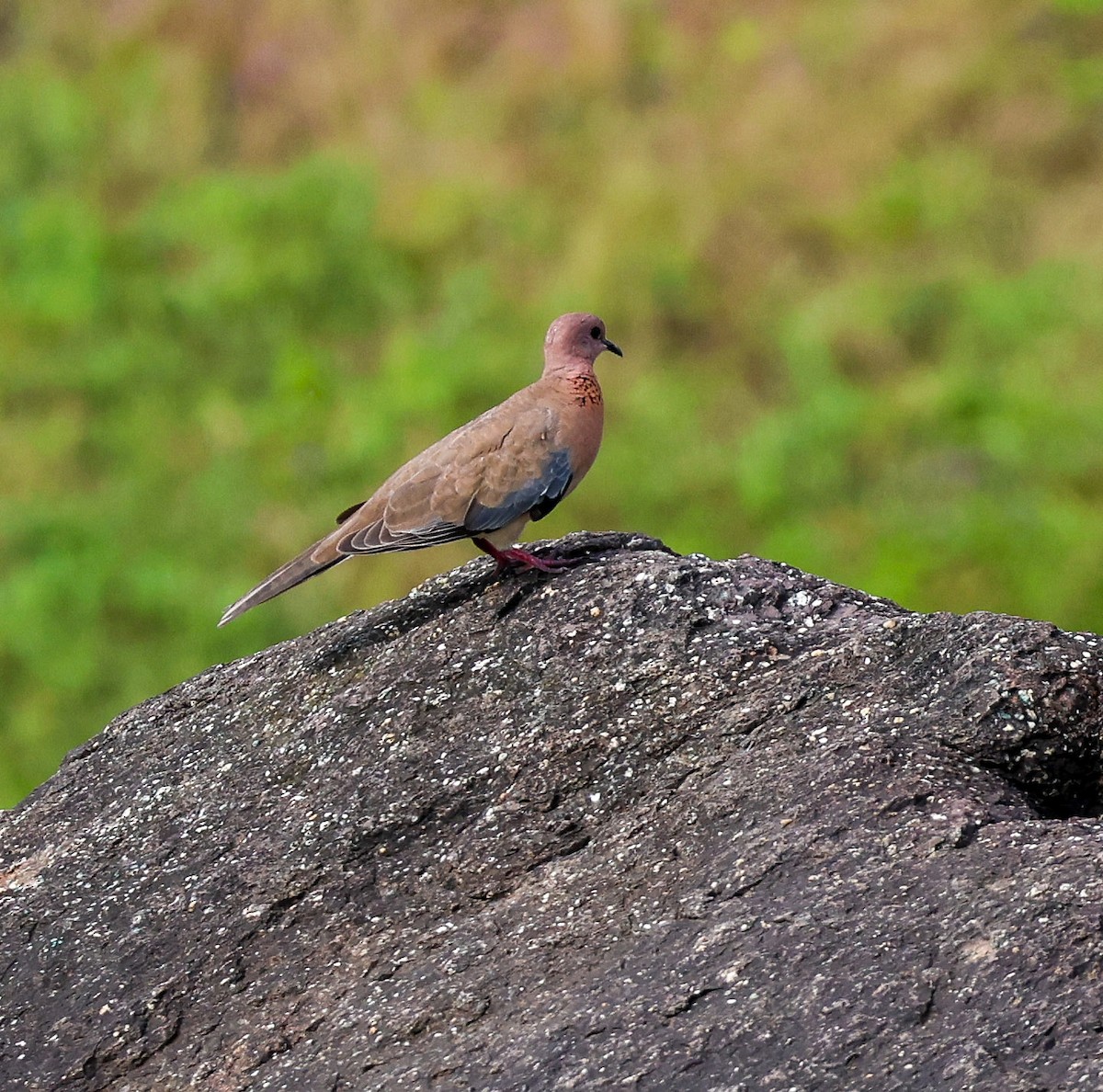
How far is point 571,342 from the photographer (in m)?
5.87

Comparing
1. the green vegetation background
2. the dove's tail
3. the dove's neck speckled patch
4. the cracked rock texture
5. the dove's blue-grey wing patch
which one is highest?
the green vegetation background

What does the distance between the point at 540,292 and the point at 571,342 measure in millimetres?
8822

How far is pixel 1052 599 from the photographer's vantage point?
11.2 meters

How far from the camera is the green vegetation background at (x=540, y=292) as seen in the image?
1238 centimetres

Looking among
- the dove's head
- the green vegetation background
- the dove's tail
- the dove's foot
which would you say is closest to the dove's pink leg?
the dove's foot

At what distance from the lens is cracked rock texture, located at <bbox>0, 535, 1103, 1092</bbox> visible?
3.46 meters

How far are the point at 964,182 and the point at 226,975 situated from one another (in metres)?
11.9

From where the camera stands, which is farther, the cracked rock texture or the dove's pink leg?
the dove's pink leg

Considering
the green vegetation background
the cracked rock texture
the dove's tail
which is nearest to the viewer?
the cracked rock texture

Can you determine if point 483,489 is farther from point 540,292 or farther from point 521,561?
point 540,292

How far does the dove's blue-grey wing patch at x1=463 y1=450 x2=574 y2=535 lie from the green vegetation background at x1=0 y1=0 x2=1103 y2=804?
20.8ft

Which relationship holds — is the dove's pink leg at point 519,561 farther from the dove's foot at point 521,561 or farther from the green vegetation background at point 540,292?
the green vegetation background at point 540,292

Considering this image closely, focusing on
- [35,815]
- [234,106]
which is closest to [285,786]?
[35,815]

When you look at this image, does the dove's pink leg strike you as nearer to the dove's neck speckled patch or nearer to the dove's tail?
the dove's tail
